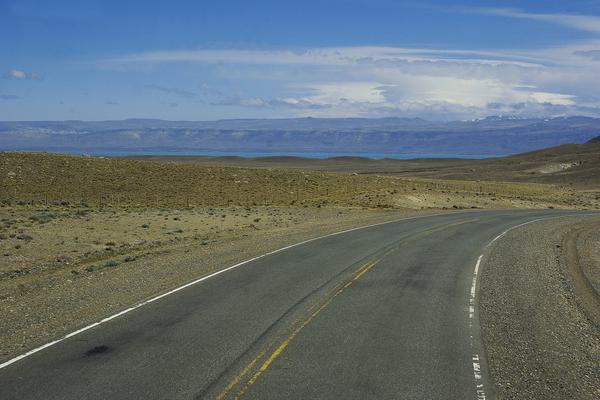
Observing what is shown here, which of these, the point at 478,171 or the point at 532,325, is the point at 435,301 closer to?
the point at 532,325

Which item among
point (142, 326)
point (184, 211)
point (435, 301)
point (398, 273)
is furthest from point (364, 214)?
point (142, 326)

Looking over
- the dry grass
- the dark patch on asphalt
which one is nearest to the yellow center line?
the dark patch on asphalt

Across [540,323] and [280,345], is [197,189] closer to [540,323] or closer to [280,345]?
[540,323]

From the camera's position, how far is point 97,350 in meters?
10.5

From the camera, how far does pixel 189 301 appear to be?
46.6ft

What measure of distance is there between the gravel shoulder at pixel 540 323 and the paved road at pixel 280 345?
561 mm

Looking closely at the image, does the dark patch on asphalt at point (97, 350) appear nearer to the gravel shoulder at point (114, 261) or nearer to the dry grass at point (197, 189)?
the gravel shoulder at point (114, 261)

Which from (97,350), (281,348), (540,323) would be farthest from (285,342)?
(540,323)

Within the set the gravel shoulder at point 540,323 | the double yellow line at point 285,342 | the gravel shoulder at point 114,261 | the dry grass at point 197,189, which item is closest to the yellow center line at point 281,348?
the double yellow line at point 285,342

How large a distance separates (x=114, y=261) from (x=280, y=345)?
11.9 metres

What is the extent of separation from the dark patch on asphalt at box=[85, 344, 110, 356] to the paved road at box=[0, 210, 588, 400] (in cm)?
3

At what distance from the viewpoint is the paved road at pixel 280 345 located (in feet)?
29.1

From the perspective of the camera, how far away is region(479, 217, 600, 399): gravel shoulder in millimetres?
9539

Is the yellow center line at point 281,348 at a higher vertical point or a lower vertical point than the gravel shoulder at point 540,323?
higher
